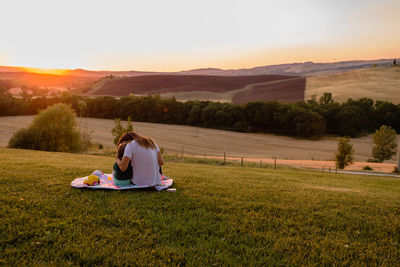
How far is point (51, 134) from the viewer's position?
36.7m

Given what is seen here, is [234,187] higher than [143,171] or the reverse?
the reverse

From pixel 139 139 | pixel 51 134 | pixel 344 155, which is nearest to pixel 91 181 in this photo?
pixel 139 139

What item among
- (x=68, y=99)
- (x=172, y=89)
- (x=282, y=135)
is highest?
(x=172, y=89)

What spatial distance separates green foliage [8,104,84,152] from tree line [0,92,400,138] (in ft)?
127

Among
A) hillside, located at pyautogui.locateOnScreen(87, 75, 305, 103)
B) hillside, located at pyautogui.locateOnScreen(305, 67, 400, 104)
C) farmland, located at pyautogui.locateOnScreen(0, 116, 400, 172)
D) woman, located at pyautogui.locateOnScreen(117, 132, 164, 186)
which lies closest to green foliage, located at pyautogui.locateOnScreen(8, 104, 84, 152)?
farmland, located at pyautogui.locateOnScreen(0, 116, 400, 172)

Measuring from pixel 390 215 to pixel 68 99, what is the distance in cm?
10613

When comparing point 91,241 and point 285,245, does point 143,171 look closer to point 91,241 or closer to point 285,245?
point 91,241

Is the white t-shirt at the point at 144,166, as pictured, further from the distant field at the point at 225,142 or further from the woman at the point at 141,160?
the distant field at the point at 225,142

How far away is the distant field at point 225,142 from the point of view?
54.9m

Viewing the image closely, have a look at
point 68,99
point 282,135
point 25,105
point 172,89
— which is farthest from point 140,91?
point 282,135

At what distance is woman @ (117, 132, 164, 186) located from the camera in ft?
24.1

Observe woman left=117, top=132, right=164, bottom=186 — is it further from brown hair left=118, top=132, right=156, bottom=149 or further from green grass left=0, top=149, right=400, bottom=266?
green grass left=0, top=149, right=400, bottom=266

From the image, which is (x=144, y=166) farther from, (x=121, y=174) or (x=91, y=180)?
(x=91, y=180)

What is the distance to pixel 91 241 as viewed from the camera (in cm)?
455
